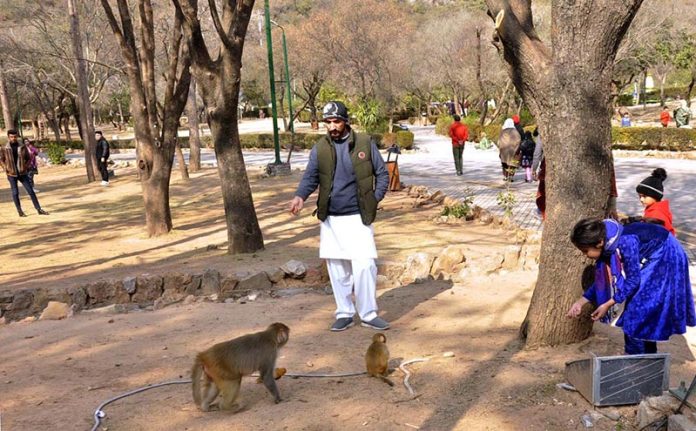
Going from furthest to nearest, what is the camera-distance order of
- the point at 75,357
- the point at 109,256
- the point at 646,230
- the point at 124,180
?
the point at 124,180, the point at 109,256, the point at 75,357, the point at 646,230

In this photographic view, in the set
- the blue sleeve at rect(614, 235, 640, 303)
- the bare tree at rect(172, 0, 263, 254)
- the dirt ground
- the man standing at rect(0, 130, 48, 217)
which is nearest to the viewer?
the blue sleeve at rect(614, 235, 640, 303)

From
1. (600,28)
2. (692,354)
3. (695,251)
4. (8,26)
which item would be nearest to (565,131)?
(600,28)

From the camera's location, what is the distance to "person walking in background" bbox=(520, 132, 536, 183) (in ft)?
52.2

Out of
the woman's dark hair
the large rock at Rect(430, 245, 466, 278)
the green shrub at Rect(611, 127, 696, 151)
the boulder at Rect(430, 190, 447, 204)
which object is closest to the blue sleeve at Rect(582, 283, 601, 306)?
the woman's dark hair

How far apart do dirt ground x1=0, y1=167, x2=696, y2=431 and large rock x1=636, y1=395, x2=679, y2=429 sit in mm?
113

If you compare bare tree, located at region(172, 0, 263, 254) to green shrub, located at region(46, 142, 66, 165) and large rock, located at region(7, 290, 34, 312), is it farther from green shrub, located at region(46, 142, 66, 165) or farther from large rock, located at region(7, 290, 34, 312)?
green shrub, located at region(46, 142, 66, 165)

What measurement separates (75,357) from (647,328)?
173 inches

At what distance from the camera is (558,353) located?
455cm

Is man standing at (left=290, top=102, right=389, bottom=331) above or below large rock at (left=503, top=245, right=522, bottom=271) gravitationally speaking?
above

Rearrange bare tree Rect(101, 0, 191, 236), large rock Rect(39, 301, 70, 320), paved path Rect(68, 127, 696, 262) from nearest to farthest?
large rock Rect(39, 301, 70, 320)
bare tree Rect(101, 0, 191, 236)
paved path Rect(68, 127, 696, 262)

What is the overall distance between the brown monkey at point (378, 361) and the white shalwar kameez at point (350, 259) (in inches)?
38.0

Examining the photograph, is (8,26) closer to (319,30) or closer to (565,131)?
(319,30)

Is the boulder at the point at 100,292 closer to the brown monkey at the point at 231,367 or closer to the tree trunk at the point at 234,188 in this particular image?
the tree trunk at the point at 234,188

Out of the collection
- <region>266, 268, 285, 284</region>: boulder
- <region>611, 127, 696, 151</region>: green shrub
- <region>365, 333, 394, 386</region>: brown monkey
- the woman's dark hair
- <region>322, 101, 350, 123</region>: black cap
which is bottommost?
<region>266, 268, 285, 284</region>: boulder
